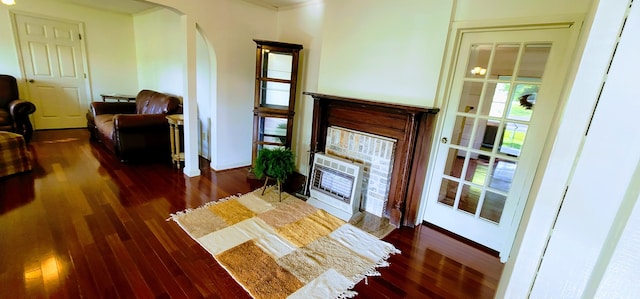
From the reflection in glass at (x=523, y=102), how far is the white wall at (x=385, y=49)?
60 cm

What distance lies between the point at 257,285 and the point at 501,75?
2.45 metres

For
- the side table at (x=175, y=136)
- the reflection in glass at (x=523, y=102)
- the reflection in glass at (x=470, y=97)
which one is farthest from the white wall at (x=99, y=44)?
the reflection in glass at (x=523, y=102)

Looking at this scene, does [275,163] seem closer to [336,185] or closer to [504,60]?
[336,185]

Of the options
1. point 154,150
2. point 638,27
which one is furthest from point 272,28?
point 638,27

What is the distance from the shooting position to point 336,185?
112 inches

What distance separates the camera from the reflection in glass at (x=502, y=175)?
2238mm

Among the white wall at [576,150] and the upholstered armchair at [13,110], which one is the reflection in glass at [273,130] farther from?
the upholstered armchair at [13,110]

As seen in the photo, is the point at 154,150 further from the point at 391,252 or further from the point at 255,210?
the point at 391,252

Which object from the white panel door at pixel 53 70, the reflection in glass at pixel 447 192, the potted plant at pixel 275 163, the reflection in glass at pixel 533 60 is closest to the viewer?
the reflection in glass at pixel 533 60

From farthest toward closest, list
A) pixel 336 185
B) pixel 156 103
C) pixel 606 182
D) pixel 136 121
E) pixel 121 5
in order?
pixel 121 5, pixel 156 103, pixel 136 121, pixel 336 185, pixel 606 182

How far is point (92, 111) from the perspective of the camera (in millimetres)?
4508

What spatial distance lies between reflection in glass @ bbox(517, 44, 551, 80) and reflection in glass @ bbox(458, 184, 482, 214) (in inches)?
42.3

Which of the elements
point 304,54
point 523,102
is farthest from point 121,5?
point 523,102

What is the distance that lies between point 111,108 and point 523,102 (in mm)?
5774
